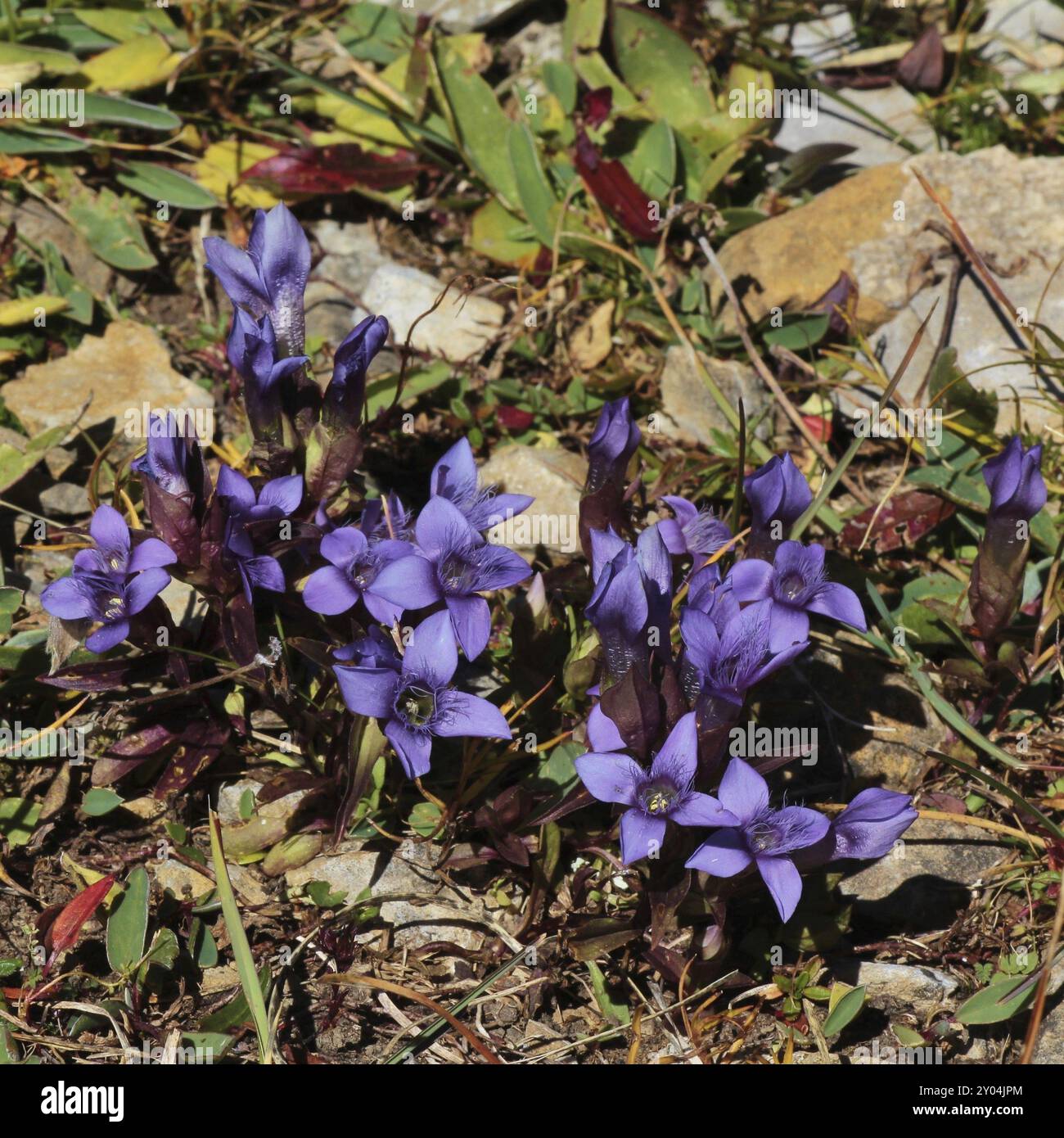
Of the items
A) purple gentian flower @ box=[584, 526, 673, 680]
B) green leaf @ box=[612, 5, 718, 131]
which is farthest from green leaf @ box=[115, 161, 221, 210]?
purple gentian flower @ box=[584, 526, 673, 680]

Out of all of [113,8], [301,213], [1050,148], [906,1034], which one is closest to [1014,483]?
[906,1034]

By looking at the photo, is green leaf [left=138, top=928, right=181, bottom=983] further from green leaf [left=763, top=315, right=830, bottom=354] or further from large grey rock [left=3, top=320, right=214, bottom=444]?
green leaf [left=763, top=315, right=830, bottom=354]

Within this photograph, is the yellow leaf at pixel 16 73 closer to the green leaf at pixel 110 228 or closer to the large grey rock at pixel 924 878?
the green leaf at pixel 110 228

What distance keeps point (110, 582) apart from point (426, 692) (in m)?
0.74

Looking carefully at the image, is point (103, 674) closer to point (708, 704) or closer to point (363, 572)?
point (363, 572)

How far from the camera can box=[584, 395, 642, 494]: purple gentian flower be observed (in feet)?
9.23

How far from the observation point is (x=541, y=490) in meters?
3.30

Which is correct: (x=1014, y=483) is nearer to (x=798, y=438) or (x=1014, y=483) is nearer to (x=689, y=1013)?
(x=798, y=438)

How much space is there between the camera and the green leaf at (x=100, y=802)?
107 inches

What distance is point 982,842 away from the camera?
2.85 meters

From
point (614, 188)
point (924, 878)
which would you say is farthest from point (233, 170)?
point (924, 878)

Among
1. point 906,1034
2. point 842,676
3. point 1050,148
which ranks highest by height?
point 1050,148

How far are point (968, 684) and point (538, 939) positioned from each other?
129 cm

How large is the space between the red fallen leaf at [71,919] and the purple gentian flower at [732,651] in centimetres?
137
